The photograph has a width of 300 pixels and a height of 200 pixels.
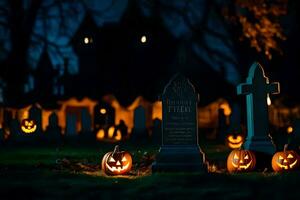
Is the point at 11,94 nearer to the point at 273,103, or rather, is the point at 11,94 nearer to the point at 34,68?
the point at 34,68

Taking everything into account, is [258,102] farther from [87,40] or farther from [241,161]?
[87,40]

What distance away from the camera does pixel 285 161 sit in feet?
37.5

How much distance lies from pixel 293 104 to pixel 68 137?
22116 millimetres

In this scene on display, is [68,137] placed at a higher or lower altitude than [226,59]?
lower

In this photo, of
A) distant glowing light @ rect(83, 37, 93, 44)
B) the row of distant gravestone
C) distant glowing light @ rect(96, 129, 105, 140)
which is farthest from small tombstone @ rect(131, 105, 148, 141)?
distant glowing light @ rect(83, 37, 93, 44)

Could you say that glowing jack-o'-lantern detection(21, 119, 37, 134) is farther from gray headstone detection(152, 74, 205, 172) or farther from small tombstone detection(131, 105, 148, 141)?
gray headstone detection(152, 74, 205, 172)

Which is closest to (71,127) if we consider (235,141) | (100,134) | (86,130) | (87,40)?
(86,130)

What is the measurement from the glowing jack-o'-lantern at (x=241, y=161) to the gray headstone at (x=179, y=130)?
2.25 feet

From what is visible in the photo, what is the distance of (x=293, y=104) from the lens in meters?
39.8

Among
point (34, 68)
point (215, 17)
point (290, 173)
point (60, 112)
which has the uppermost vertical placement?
point (215, 17)

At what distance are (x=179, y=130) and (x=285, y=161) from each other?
7.76 ft

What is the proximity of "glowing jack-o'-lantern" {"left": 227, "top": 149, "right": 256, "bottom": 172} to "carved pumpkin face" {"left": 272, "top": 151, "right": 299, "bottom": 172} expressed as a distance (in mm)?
472

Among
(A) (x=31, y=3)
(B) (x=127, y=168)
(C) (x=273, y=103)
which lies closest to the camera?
(B) (x=127, y=168)

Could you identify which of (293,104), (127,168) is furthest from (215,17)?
(127,168)
